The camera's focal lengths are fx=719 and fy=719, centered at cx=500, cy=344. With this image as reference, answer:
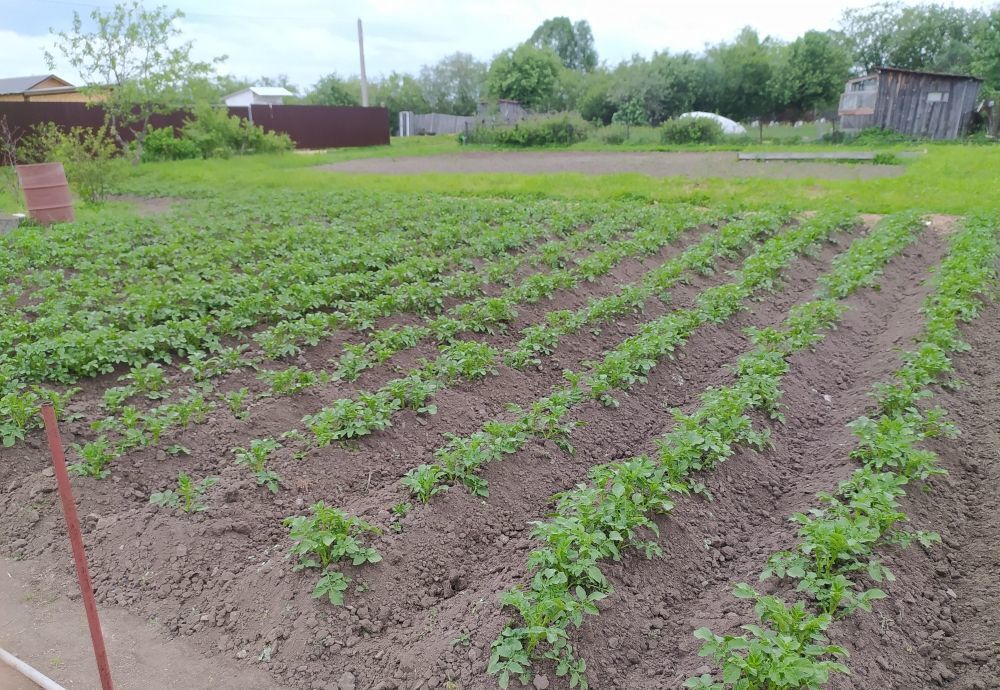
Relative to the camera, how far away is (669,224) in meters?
12.1

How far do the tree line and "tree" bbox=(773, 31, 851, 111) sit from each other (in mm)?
54

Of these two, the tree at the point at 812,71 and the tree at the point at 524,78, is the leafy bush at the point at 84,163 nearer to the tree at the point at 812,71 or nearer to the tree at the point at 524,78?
the tree at the point at 524,78

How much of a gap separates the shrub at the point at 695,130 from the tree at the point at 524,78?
14.6 meters

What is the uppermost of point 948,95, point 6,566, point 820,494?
point 948,95

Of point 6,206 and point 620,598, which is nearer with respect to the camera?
point 620,598

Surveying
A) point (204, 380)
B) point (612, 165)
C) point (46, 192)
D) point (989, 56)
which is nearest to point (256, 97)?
point (612, 165)

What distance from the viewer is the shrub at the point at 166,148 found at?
91.7 feet

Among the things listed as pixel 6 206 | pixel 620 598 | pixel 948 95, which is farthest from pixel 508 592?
pixel 948 95

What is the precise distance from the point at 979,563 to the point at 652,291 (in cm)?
483

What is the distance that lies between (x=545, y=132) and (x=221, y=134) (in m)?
14.9

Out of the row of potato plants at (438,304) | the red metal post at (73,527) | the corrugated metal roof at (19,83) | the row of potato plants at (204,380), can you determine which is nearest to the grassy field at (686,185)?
the row of potato plants at (438,304)

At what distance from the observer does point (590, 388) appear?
19.9ft

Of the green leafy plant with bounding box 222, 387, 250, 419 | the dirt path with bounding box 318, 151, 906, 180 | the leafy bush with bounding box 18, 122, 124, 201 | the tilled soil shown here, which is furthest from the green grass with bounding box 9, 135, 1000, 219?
the green leafy plant with bounding box 222, 387, 250, 419

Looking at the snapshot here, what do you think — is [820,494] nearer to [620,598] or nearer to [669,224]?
[620,598]
